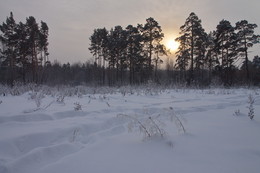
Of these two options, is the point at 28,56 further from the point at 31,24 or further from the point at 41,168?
the point at 41,168

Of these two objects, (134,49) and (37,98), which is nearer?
(37,98)

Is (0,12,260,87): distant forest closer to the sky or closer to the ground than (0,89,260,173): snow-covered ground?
closer to the sky

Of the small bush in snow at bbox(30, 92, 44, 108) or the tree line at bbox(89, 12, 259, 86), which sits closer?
the small bush in snow at bbox(30, 92, 44, 108)

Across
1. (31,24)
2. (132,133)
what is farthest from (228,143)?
(31,24)

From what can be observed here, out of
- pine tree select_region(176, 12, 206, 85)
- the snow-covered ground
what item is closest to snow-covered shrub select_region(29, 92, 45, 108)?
the snow-covered ground

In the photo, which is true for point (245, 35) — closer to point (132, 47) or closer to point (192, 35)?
point (192, 35)

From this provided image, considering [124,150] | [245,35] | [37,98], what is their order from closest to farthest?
[124,150] < [37,98] < [245,35]

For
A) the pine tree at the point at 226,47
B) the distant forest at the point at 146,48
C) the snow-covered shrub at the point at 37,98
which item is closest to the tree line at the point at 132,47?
the distant forest at the point at 146,48

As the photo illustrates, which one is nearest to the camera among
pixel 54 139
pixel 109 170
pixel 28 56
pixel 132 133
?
pixel 109 170

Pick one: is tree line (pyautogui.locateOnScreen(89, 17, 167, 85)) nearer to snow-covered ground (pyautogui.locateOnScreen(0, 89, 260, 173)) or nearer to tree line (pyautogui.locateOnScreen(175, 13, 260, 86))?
tree line (pyautogui.locateOnScreen(175, 13, 260, 86))

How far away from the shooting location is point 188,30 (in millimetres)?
24203

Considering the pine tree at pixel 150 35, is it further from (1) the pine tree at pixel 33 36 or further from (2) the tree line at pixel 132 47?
(1) the pine tree at pixel 33 36

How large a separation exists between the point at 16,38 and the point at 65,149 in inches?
1212

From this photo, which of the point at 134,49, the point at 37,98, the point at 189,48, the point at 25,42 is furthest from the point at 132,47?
the point at 37,98
